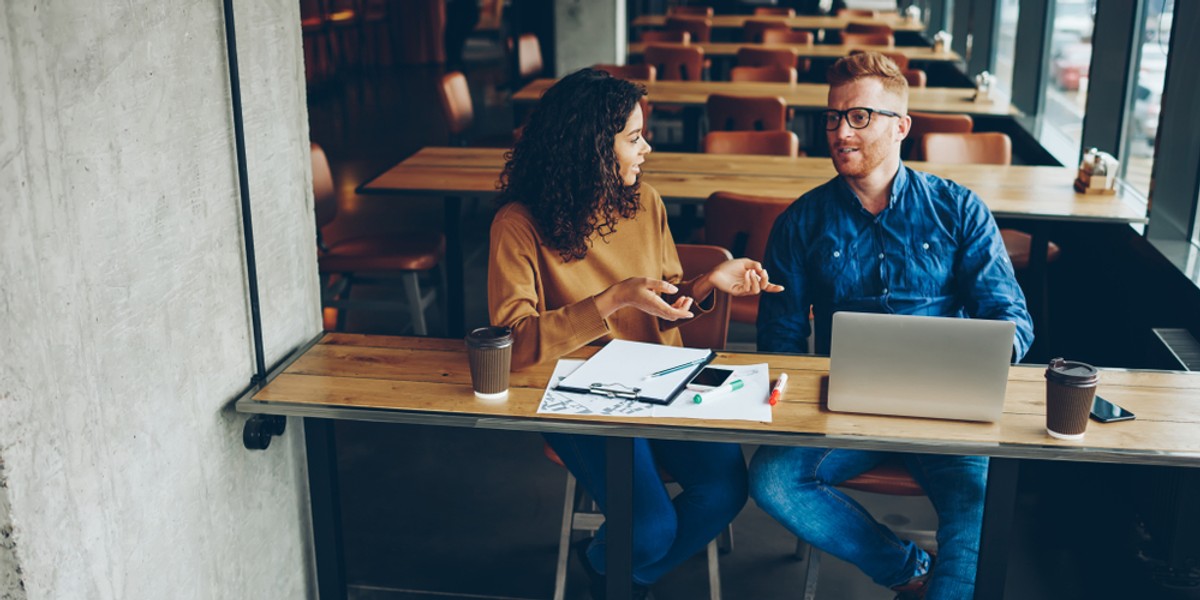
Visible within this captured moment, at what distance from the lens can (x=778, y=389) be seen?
201cm

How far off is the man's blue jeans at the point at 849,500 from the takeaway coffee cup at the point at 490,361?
24.9 inches

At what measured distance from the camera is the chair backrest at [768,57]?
7461 mm

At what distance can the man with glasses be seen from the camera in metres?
2.28

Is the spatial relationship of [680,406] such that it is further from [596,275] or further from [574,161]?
[574,161]

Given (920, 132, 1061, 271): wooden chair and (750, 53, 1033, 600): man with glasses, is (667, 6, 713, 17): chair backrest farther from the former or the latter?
(750, 53, 1033, 600): man with glasses

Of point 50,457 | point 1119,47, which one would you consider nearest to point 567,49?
point 1119,47

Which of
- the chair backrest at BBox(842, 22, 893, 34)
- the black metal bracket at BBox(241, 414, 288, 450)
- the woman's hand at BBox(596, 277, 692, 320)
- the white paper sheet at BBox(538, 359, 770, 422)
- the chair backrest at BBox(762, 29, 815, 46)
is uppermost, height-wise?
the chair backrest at BBox(842, 22, 893, 34)

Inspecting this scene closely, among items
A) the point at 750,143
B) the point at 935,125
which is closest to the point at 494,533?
the point at 750,143

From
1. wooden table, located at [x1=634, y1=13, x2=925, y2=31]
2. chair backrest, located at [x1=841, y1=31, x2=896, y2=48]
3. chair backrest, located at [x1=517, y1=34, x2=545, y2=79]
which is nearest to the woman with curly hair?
chair backrest, located at [x1=517, y1=34, x2=545, y2=79]

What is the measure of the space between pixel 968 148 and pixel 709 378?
8.85ft

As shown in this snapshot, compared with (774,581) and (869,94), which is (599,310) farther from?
(774,581)

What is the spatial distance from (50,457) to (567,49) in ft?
25.4

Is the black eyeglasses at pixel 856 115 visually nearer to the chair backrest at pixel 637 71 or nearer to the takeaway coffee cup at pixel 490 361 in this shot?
the takeaway coffee cup at pixel 490 361

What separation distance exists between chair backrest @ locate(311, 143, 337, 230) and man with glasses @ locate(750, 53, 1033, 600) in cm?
194
